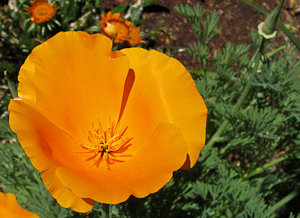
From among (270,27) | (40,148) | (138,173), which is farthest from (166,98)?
(270,27)

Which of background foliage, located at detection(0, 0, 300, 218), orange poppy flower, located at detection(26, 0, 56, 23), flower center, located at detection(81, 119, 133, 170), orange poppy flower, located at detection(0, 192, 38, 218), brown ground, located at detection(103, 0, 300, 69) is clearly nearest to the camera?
orange poppy flower, located at detection(0, 192, 38, 218)

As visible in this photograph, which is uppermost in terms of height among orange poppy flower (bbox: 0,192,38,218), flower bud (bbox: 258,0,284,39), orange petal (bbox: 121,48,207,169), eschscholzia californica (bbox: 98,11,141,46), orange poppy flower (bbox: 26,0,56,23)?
flower bud (bbox: 258,0,284,39)

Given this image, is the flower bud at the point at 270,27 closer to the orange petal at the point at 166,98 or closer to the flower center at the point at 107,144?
the orange petal at the point at 166,98

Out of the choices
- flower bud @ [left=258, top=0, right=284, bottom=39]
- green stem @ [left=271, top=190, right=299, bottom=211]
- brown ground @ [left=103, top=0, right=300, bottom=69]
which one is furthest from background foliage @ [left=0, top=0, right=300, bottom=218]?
brown ground @ [left=103, top=0, right=300, bottom=69]

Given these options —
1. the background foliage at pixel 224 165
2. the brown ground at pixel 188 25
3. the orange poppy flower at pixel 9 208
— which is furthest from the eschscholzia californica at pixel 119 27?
the orange poppy flower at pixel 9 208

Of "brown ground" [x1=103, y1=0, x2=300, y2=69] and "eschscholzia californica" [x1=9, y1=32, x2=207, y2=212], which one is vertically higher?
"eschscholzia californica" [x1=9, y1=32, x2=207, y2=212]

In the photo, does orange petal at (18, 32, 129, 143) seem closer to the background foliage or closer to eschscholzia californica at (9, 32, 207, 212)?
eschscholzia californica at (9, 32, 207, 212)

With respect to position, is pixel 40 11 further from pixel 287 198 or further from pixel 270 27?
pixel 287 198

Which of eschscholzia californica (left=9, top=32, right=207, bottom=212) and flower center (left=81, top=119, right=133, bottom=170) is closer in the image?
eschscholzia californica (left=9, top=32, right=207, bottom=212)

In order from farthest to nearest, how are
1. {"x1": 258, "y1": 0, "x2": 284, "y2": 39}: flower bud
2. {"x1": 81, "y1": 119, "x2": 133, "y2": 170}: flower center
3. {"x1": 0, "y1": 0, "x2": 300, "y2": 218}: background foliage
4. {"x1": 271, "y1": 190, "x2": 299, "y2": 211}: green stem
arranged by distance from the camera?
{"x1": 271, "y1": 190, "x2": 299, "y2": 211}: green stem, {"x1": 0, "y1": 0, "x2": 300, "y2": 218}: background foliage, {"x1": 258, "y1": 0, "x2": 284, "y2": 39}: flower bud, {"x1": 81, "y1": 119, "x2": 133, "y2": 170}: flower center
